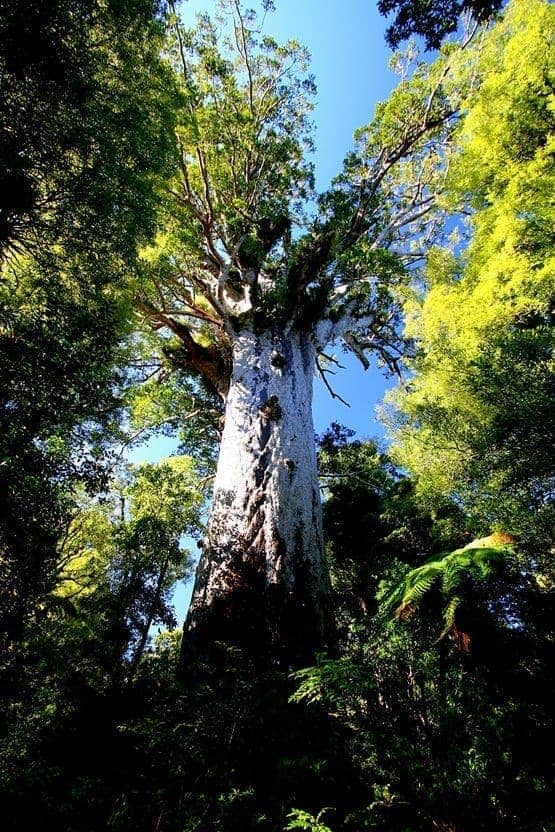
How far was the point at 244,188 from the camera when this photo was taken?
31.7 ft

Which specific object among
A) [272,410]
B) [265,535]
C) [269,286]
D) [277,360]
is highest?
[269,286]

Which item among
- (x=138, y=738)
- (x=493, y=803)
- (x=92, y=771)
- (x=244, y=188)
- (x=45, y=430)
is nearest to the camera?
(x=493, y=803)

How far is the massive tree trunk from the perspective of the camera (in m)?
4.43

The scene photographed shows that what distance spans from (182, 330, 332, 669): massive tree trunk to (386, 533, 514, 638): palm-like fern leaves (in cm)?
130

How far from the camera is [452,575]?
347cm

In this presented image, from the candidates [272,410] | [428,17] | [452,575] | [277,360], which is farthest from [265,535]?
[428,17]

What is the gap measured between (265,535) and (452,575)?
2.45 m

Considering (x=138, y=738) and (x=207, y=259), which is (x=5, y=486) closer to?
(x=138, y=738)

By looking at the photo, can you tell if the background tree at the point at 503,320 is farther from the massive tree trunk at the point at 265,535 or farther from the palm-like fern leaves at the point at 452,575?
the massive tree trunk at the point at 265,535

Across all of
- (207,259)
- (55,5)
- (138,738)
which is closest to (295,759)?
(138,738)

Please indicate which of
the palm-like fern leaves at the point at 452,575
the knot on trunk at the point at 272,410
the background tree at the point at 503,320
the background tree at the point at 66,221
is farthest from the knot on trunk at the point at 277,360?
the palm-like fern leaves at the point at 452,575

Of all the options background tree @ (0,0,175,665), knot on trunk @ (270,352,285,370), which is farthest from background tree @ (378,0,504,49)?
knot on trunk @ (270,352,285,370)

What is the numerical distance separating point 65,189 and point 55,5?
70.1 inches

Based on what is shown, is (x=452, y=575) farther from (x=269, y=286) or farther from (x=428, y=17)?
(x=269, y=286)
